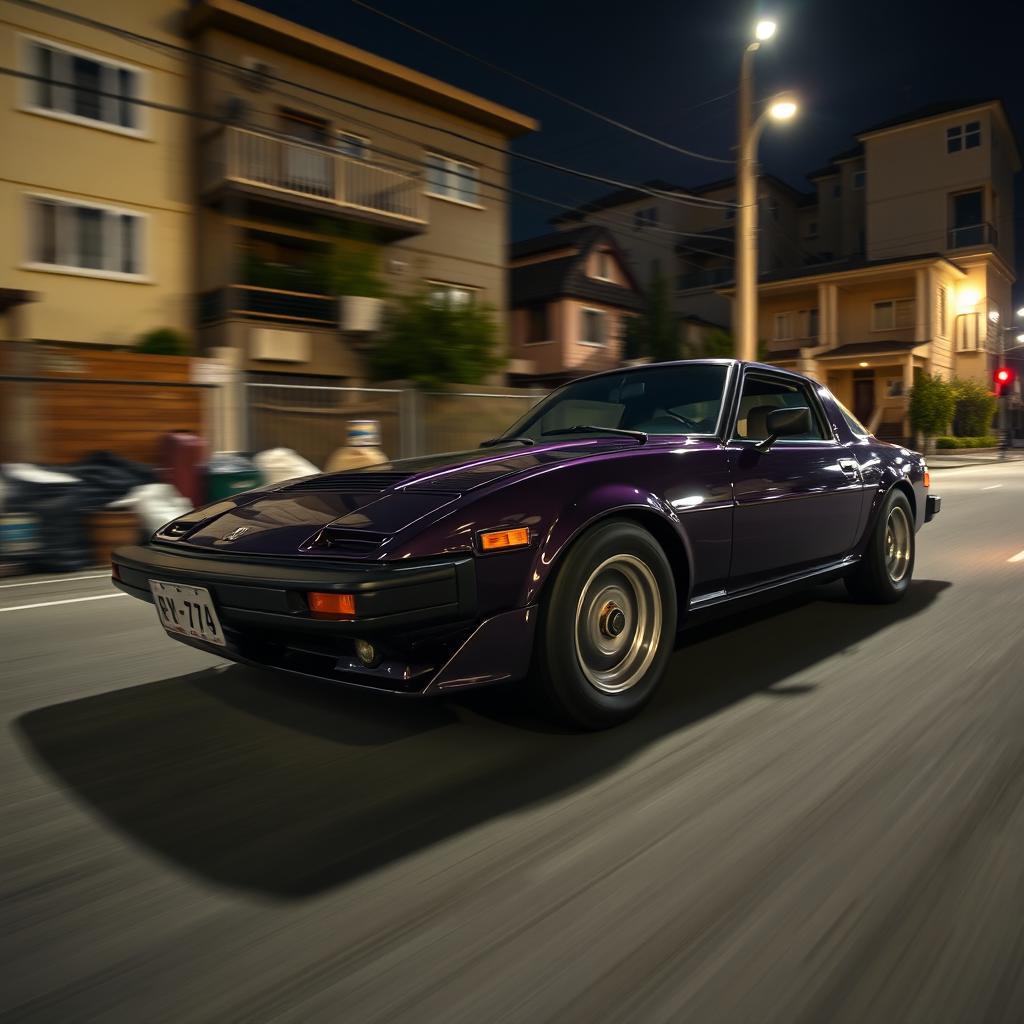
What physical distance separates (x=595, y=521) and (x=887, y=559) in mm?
2883

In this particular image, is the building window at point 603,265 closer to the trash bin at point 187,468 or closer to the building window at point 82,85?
the building window at point 82,85

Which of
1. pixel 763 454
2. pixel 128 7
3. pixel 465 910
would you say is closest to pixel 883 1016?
pixel 465 910

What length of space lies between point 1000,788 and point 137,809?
98.8 inches

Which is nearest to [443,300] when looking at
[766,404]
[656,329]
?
[656,329]

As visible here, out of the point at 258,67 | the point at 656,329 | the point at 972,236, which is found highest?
the point at 972,236

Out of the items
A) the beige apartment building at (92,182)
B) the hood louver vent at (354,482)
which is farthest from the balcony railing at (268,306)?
the hood louver vent at (354,482)

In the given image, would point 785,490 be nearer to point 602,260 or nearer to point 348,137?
point 348,137

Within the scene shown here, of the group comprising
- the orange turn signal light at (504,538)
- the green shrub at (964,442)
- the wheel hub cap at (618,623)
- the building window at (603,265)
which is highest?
the building window at (603,265)

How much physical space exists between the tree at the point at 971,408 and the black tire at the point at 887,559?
1345 inches

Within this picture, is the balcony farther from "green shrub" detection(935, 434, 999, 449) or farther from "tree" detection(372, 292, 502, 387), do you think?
"green shrub" detection(935, 434, 999, 449)

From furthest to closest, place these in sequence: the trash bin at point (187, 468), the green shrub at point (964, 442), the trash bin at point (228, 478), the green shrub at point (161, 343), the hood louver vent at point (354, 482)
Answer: the green shrub at point (964, 442)
the green shrub at point (161, 343)
the trash bin at point (187, 468)
the trash bin at point (228, 478)
the hood louver vent at point (354, 482)

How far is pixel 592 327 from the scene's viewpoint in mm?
29719

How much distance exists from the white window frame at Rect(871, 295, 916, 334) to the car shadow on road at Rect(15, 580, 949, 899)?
3705 cm

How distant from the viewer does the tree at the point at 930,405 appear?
31281 millimetres
